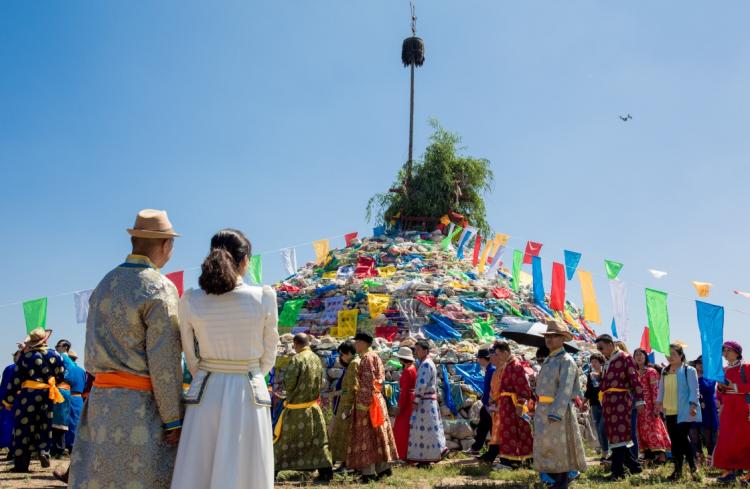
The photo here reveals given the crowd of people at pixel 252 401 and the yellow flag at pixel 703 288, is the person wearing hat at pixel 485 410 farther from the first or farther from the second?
the yellow flag at pixel 703 288

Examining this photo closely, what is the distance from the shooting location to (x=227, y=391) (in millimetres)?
3676

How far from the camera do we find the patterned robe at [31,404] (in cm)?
837

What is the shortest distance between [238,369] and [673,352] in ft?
23.2

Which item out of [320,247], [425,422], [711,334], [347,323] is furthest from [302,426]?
[320,247]

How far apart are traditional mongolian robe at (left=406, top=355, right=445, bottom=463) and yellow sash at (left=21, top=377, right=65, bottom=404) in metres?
4.78

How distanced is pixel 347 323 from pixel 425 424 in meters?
8.38

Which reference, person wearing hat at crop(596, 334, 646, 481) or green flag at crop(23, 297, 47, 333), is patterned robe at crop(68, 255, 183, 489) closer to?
person wearing hat at crop(596, 334, 646, 481)

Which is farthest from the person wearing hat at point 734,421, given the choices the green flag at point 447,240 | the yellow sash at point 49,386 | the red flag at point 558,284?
the green flag at point 447,240

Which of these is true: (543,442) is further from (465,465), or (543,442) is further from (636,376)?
(465,465)

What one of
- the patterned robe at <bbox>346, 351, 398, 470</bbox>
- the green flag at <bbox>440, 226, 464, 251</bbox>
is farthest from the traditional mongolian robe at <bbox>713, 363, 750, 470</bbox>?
the green flag at <bbox>440, 226, 464, 251</bbox>

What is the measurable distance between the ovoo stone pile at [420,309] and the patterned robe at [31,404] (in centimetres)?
456

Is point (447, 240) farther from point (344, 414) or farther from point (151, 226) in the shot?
point (151, 226)

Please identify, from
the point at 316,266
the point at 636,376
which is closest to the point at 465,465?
the point at 636,376

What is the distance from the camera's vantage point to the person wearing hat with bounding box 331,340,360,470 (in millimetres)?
8359
